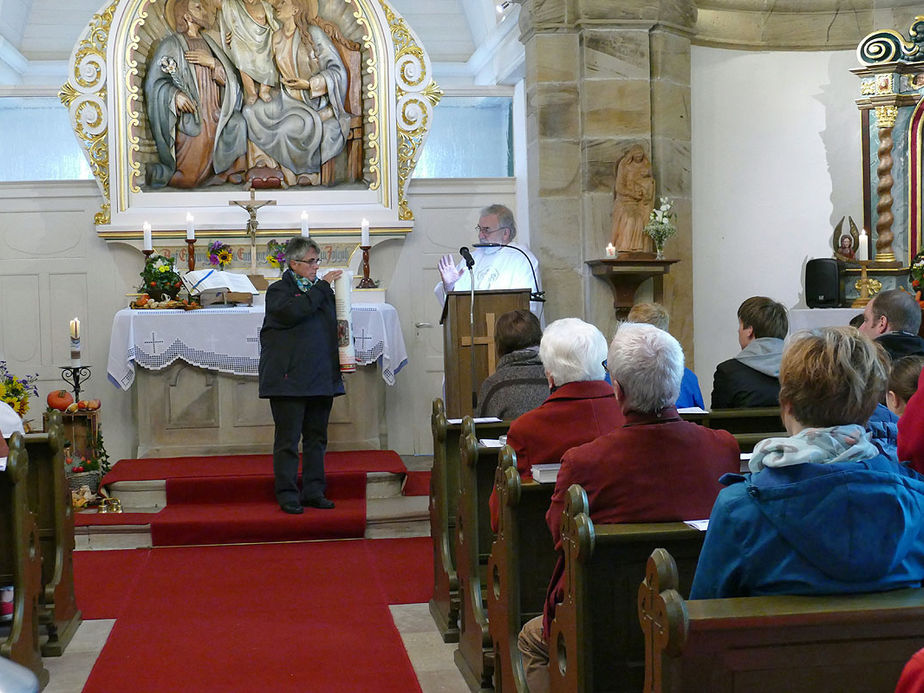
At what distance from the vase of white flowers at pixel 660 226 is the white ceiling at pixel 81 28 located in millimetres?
2609

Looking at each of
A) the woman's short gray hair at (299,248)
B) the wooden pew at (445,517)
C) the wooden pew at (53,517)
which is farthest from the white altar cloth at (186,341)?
the wooden pew at (445,517)

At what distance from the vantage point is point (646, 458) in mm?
2859

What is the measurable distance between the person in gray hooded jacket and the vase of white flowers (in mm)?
2934

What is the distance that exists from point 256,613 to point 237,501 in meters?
1.97

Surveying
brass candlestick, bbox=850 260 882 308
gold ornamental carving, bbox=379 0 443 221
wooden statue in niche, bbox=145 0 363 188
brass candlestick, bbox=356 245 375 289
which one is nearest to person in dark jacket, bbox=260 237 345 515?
brass candlestick, bbox=356 245 375 289

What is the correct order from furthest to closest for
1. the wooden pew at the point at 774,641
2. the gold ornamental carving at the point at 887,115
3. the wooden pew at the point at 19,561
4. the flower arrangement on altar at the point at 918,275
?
1. the gold ornamental carving at the point at 887,115
2. the flower arrangement on altar at the point at 918,275
3. the wooden pew at the point at 19,561
4. the wooden pew at the point at 774,641

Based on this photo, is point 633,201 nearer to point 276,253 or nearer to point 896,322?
point 276,253

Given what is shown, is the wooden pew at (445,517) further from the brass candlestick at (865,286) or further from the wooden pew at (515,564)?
the brass candlestick at (865,286)

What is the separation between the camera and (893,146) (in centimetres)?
856

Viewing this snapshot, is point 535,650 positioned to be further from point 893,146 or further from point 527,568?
point 893,146

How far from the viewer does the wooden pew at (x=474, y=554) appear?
4.05 metres

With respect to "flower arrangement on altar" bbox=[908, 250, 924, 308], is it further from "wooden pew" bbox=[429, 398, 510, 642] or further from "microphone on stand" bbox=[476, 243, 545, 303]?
"wooden pew" bbox=[429, 398, 510, 642]

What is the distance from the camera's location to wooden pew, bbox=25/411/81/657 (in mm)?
4766

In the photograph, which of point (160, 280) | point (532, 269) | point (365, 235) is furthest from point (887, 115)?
point (160, 280)
